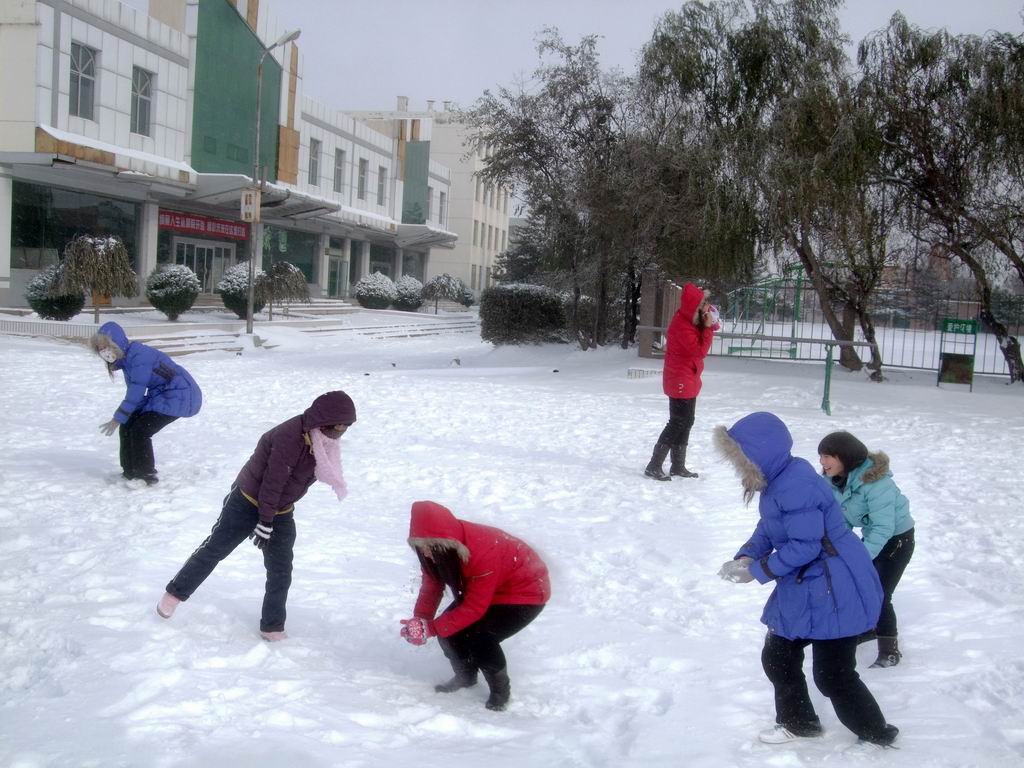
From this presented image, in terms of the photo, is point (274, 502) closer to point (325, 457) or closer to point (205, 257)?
point (325, 457)

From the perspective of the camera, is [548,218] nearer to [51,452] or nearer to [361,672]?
[51,452]

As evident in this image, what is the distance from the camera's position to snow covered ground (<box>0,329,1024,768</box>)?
376cm

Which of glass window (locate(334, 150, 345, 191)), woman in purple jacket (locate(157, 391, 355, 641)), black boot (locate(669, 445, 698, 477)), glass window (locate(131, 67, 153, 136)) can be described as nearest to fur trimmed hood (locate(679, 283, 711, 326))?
black boot (locate(669, 445, 698, 477))

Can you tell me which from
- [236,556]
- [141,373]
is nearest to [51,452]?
[141,373]

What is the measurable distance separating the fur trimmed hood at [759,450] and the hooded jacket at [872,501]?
0.81 metres

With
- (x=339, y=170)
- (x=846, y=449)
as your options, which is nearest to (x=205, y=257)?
(x=339, y=170)

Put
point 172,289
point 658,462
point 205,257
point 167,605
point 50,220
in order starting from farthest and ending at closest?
point 205,257 < point 50,220 < point 172,289 < point 658,462 < point 167,605

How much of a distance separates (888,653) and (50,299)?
21061mm

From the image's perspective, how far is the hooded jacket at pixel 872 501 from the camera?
4.41 metres

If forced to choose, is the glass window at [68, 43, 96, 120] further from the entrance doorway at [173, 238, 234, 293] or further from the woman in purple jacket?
the woman in purple jacket

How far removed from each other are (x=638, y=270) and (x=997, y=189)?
286 inches

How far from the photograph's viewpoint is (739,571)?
3820 millimetres

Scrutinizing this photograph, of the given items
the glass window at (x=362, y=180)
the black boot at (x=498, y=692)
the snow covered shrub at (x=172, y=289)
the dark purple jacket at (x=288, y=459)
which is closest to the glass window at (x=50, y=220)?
the snow covered shrub at (x=172, y=289)

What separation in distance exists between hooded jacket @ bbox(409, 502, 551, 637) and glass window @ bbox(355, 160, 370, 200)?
45.5m
